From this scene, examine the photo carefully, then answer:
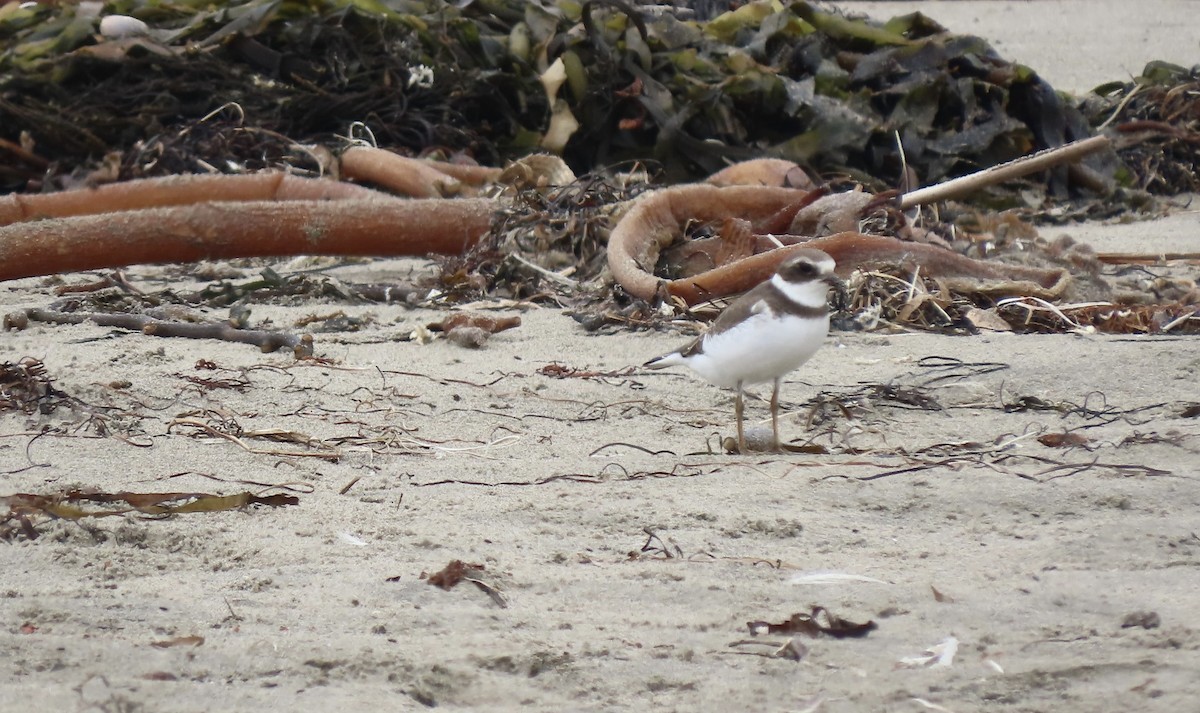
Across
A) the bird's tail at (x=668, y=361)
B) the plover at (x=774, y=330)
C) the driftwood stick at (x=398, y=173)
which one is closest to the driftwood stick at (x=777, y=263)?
the bird's tail at (x=668, y=361)

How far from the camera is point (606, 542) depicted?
285 centimetres

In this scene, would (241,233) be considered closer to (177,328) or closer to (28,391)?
(177,328)

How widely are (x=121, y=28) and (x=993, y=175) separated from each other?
16.4 feet

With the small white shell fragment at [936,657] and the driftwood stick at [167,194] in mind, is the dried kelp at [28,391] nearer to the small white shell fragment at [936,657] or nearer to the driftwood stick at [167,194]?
the driftwood stick at [167,194]

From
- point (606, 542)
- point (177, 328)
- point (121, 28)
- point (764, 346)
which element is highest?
point (121, 28)

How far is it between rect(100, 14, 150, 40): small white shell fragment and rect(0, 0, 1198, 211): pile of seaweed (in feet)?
0.06

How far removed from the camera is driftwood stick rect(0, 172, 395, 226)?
6.01m

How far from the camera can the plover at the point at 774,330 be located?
3520mm

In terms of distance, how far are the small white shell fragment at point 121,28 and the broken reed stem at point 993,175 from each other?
182 inches

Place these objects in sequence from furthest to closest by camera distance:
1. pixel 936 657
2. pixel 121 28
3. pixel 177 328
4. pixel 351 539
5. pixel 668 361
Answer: pixel 121 28 < pixel 177 328 < pixel 668 361 < pixel 351 539 < pixel 936 657

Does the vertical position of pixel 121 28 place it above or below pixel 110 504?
above

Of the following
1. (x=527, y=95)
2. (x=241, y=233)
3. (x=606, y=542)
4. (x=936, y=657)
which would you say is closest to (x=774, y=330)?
(x=606, y=542)

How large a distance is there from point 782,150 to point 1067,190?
1663mm

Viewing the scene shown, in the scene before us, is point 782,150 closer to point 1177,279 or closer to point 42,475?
point 1177,279
